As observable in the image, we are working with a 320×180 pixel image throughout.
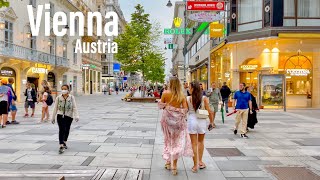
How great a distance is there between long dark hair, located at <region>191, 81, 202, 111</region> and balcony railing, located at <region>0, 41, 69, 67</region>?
23.4 m

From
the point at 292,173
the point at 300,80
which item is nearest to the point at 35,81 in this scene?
the point at 300,80

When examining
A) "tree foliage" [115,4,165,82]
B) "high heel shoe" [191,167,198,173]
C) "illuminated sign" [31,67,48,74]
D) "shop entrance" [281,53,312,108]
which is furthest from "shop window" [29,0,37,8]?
"high heel shoe" [191,167,198,173]

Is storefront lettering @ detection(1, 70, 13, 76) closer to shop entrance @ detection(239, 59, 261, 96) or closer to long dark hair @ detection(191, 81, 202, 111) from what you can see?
shop entrance @ detection(239, 59, 261, 96)

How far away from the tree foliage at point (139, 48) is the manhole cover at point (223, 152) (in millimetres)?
25523

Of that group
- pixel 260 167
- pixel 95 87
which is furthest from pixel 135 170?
pixel 95 87

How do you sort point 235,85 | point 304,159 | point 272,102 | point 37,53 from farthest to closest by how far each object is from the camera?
point 37,53 → point 235,85 → point 272,102 → point 304,159

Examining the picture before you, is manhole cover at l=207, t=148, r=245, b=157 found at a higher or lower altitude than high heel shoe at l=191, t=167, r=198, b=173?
lower

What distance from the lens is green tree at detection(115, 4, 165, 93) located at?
1342 inches

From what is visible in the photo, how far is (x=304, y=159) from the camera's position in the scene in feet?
25.4

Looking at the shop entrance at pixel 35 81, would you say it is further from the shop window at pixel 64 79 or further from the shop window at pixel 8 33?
the shop window at pixel 8 33

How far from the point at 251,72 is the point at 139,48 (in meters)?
13.1

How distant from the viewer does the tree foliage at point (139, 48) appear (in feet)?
112

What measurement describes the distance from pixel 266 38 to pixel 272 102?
14.1 ft

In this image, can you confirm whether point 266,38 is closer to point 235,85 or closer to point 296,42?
point 296,42
